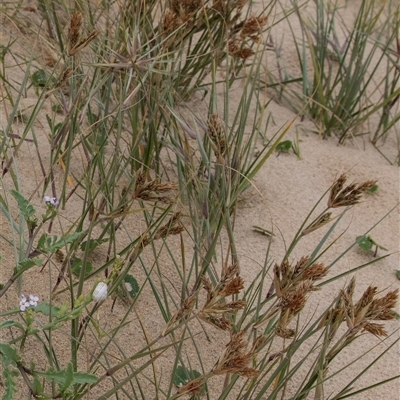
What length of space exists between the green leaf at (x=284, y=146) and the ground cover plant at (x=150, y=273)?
213 mm

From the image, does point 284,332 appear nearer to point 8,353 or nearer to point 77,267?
point 8,353

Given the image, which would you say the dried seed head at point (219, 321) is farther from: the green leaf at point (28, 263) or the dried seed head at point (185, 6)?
the dried seed head at point (185, 6)

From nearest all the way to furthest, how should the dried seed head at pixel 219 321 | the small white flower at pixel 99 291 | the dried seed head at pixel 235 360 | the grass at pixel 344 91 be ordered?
the dried seed head at pixel 235 360, the dried seed head at pixel 219 321, the small white flower at pixel 99 291, the grass at pixel 344 91

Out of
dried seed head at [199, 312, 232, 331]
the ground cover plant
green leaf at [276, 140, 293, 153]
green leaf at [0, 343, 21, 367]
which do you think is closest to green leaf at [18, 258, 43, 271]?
the ground cover plant

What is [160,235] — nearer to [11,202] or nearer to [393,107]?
[11,202]

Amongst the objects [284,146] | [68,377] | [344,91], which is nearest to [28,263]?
[68,377]

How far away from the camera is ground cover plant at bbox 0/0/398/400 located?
3.84 feet

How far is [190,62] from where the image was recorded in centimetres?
238

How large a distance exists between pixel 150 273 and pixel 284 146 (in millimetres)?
1081

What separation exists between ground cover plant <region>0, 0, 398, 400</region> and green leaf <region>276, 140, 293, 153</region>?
0.21 metres

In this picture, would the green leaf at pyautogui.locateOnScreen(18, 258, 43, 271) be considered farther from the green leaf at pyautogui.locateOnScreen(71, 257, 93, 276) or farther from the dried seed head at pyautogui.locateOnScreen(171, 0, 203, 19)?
the dried seed head at pyautogui.locateOnScreen(171, 0, 203, 19)

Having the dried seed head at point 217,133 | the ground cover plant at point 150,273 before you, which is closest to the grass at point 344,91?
the ground cover plant at point 150,273

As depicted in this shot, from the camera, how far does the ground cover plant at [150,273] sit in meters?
1.17

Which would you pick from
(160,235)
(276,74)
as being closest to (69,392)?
(160,235)
